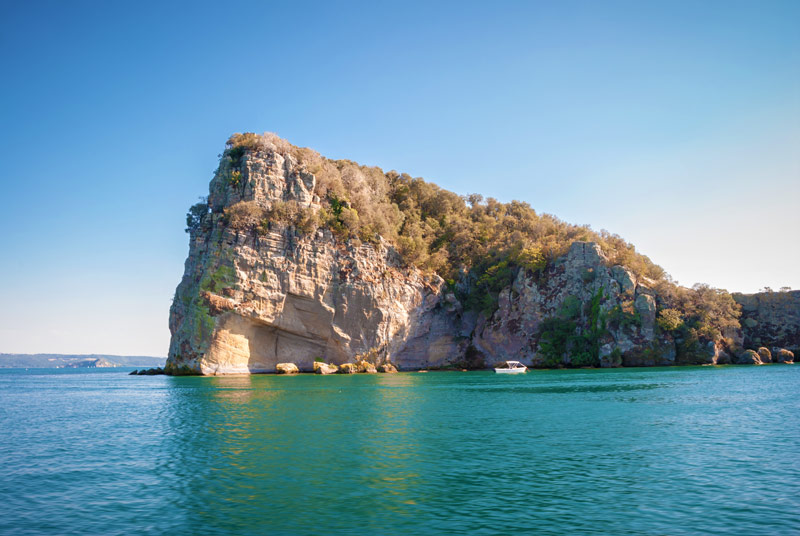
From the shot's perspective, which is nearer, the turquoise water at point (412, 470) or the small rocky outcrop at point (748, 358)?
the turquoise water at point (412, 470)

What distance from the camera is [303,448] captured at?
1798 cm

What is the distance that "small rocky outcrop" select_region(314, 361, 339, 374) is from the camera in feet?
214

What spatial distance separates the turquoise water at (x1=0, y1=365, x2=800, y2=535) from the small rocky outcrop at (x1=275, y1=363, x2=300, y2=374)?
35724 mm

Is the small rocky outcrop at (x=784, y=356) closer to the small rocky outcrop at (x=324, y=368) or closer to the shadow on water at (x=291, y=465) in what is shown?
the small rocky outcrop at (x=324, y=368)

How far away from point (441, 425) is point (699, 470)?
34.8ft

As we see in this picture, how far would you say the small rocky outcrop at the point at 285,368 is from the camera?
2527 inches

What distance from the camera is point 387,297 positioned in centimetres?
7038

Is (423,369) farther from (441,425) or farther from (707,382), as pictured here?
(441,425)

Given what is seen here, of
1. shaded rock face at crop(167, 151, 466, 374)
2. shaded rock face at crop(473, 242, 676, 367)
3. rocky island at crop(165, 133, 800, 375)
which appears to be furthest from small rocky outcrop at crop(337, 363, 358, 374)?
shaded rock face at crop(473, 242, 676, 367)

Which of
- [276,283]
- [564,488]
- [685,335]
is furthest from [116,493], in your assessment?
[685,335]

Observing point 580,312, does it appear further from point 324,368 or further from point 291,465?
point 291,465

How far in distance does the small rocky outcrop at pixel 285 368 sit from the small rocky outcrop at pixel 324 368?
2.65m

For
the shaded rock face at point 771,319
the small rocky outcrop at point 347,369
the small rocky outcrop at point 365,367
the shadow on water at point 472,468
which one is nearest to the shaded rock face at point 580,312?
the shaded rock face at point 771,319

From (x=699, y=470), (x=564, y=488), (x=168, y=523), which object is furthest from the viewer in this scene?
(x=699, y=470)
